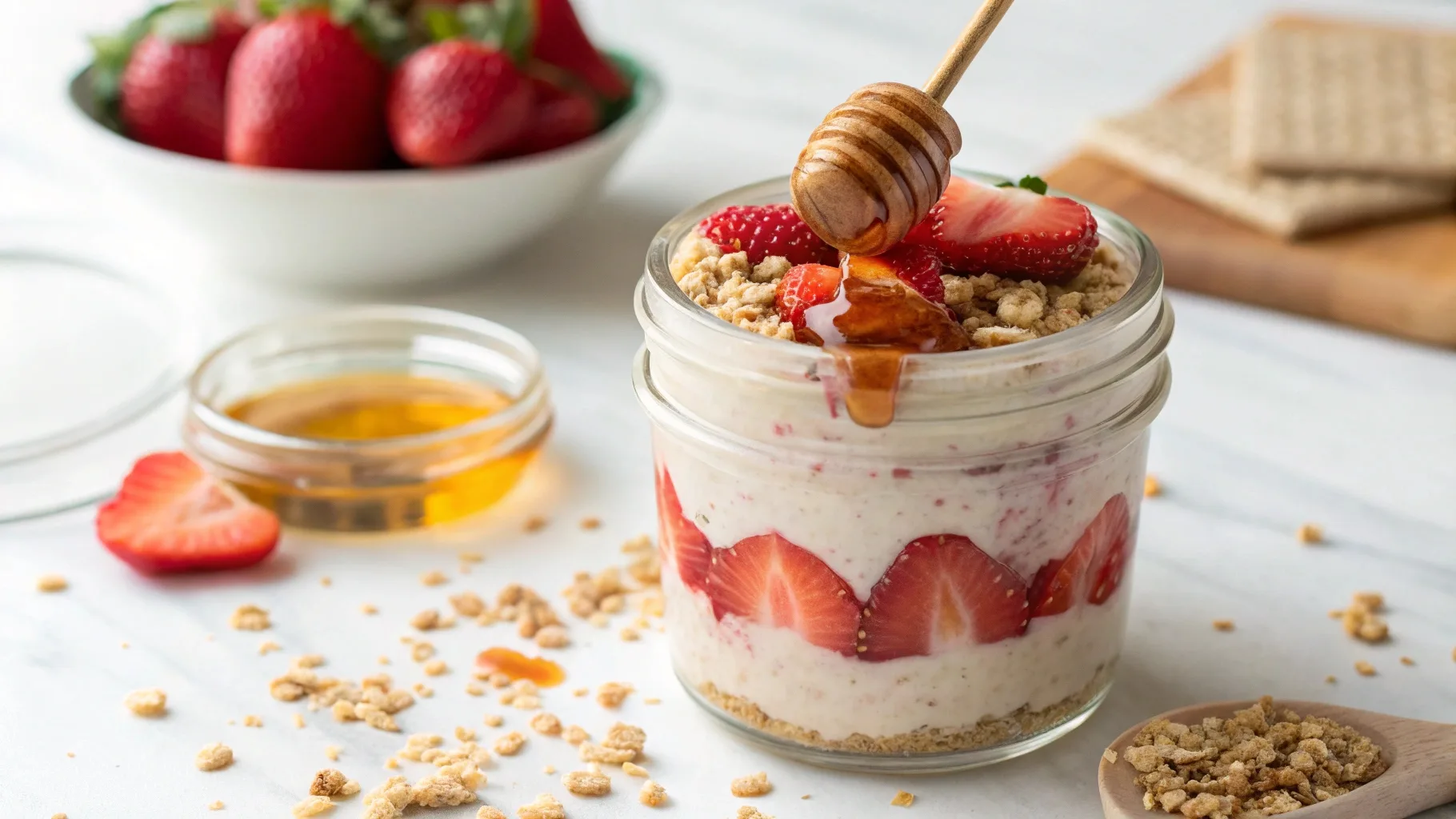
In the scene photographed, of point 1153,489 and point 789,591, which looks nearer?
point 789,591

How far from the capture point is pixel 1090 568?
1.01m

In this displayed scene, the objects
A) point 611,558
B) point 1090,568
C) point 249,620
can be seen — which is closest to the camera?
point 1090,568

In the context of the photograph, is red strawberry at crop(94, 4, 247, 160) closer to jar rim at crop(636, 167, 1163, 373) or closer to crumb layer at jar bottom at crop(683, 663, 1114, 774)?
jar rim at crop(636, 167, 1163, 373)

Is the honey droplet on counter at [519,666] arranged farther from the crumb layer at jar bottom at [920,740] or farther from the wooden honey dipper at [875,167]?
the wooden honey dipper at [875,167]

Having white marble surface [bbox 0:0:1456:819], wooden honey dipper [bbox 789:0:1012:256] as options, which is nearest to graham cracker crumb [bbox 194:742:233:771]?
white marble surface [bbox 0:0:1456:819]

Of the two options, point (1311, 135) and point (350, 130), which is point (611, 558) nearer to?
point (350, 130)

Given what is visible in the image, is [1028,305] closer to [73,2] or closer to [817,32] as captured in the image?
[817,32]

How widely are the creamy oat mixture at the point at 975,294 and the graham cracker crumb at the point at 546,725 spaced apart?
328 millimetres

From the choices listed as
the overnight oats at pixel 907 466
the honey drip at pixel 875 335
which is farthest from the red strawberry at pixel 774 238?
the honey drip at pixel 875 335

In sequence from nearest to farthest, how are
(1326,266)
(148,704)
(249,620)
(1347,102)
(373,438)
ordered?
(148,704) → (249,620) → (373,438) → (1326,266) → (1347,102)

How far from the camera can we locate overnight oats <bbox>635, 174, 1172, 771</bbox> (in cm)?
92

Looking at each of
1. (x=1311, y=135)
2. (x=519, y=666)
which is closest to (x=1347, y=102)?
(x=1311, y=135)

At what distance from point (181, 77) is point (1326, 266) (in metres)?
1.27

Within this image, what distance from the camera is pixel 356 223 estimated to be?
5.30ft
